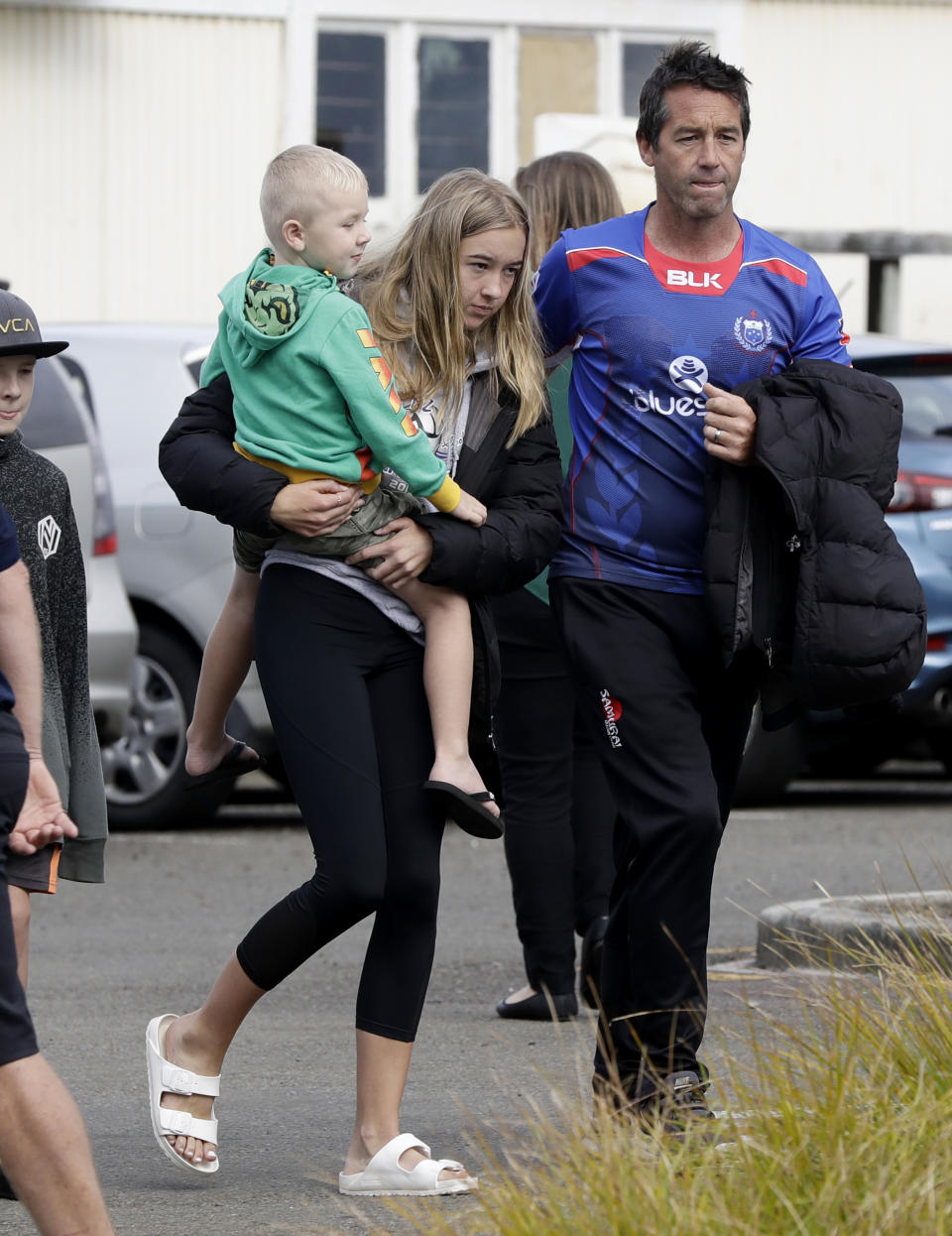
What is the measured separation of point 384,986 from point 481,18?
46.5 ft

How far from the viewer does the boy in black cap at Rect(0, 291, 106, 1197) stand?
166 inches

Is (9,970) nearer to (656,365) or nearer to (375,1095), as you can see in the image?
(375,1095)

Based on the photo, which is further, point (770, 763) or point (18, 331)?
point (770, 763)

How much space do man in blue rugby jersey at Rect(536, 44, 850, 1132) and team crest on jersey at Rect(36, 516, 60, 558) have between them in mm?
975

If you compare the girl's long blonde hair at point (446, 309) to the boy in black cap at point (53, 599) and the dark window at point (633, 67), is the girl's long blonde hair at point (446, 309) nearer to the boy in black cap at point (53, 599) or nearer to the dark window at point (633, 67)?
the boy in black cap at point (53, 599)

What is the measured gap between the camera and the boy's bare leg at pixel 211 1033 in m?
4.29

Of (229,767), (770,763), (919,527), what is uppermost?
(229,767)

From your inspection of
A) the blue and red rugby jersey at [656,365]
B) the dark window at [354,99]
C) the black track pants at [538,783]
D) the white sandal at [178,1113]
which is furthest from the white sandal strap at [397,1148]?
the dark window at [354,99]

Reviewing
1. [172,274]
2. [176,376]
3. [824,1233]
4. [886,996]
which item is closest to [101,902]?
[176,376]

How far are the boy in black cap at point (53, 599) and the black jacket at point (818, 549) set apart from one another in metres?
1.22

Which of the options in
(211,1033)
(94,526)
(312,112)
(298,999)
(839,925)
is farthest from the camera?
(312,112)

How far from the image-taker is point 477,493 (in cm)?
438

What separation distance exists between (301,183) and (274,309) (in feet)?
0.75

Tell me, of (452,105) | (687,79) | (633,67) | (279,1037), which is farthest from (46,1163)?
(633,67)
